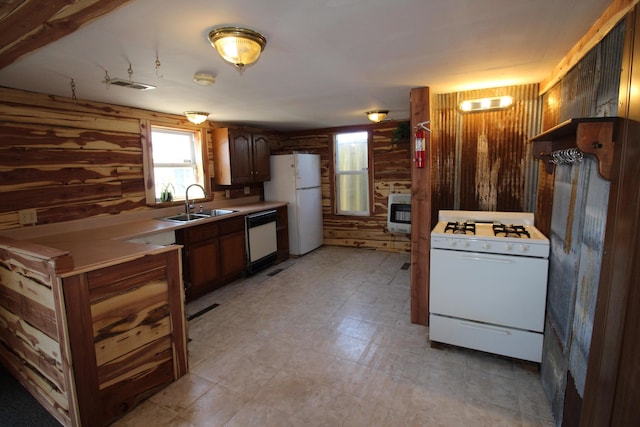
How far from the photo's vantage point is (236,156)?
169 inches

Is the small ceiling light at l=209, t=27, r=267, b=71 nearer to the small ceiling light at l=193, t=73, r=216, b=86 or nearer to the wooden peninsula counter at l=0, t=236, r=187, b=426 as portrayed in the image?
the small ceiling light at l=193, t=73, r=216, b=86

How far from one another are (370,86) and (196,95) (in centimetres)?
156

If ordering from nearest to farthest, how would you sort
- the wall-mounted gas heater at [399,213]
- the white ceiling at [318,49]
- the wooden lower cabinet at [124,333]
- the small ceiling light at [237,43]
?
the white ceiling at [318,49], the small ceiling light at [237,43], the wooden lower cabinet at [124,333], the wall-mounted gas heater at [399,213]

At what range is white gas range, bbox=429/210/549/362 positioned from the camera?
6.76ft

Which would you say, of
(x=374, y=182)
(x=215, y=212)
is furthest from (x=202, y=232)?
(x=374, y=182)

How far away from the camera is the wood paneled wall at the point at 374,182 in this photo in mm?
4969

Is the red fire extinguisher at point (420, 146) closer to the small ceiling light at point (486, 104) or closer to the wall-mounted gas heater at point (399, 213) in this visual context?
the small ceiling light at point (486, 104)

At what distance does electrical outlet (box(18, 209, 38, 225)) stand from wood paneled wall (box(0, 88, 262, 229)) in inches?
1.1

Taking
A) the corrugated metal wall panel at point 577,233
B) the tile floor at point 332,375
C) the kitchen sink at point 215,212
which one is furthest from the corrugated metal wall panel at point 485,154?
the kitchen sink at point 215,212

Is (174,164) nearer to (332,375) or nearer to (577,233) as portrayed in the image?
(332,375)

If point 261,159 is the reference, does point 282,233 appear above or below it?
below

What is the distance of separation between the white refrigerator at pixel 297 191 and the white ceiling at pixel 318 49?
6.28 feet

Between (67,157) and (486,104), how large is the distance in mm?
3671

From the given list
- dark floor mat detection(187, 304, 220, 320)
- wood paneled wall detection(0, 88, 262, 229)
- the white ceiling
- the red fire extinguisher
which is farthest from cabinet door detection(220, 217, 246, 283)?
the red fire extinguisher
